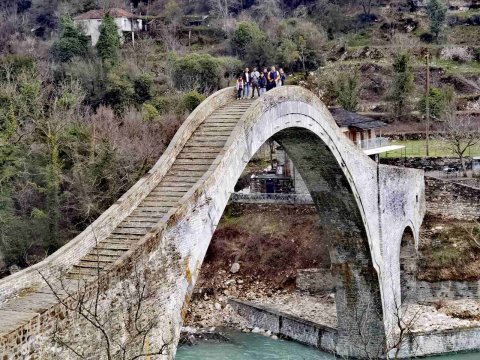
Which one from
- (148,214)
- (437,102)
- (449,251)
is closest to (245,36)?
(437,102)

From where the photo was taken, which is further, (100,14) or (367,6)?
(367,6)

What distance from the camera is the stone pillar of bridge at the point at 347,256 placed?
19453 mm

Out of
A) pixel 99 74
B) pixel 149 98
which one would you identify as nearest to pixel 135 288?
pixel 149 98

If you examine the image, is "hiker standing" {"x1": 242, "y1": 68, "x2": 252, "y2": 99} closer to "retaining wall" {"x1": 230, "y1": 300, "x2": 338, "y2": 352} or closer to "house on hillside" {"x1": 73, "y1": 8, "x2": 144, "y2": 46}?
"retaining wall" {"x1": 230, "y1": 300, "x2": 338, "y2": 352}

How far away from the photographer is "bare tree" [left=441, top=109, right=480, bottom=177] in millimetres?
31234

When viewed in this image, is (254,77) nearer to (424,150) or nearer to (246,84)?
(246,84)

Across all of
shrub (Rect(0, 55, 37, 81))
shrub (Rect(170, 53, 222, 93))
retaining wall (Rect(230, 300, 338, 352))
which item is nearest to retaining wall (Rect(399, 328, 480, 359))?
retaining wall (Rect(230, 300, 338, 352))

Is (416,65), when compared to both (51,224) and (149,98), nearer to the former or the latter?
(149,98)

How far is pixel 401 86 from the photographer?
41.8 metres

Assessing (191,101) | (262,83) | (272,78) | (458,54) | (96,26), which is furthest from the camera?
(96,26)

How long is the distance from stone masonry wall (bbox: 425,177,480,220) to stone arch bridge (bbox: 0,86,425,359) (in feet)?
7.92

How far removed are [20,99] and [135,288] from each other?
22235 mm

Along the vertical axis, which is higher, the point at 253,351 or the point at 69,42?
the point at 69,42

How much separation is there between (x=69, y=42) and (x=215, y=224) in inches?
1514
